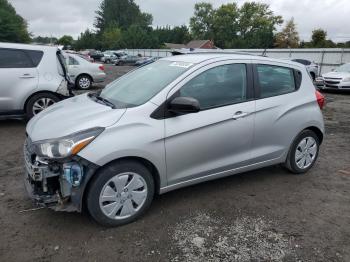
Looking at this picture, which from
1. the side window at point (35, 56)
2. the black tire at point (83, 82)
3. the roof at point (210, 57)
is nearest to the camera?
the roof at point (210, 57)

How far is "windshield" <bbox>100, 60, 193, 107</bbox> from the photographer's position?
3.62 metres

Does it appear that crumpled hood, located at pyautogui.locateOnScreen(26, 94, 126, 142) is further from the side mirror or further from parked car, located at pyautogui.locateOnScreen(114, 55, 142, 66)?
parked car, located at pyautogui.locateOnScreen(114, 55, 142, 66)

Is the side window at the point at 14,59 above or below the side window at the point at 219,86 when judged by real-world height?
above

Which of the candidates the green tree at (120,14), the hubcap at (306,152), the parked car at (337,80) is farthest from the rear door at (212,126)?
the green tree at (120,14)

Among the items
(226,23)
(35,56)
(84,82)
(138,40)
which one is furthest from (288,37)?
(35,56)

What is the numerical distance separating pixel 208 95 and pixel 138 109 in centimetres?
88

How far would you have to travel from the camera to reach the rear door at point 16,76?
22.5 ft

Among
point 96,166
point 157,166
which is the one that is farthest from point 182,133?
point 96,166

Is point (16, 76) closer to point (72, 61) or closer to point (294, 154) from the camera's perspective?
point (294, 154)

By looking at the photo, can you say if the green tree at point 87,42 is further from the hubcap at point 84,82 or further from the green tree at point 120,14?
the hubcap at point 84,82

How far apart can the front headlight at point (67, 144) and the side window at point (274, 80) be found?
2173mm

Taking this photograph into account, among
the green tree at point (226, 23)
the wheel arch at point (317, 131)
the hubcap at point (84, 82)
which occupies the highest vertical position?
the green tree at point (226, 23)

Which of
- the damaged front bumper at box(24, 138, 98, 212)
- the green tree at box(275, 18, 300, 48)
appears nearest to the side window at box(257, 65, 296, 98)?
the damaged front bumper at box(24, 138, 98, 212)

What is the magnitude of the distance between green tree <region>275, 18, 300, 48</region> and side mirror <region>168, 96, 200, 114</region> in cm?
6741
